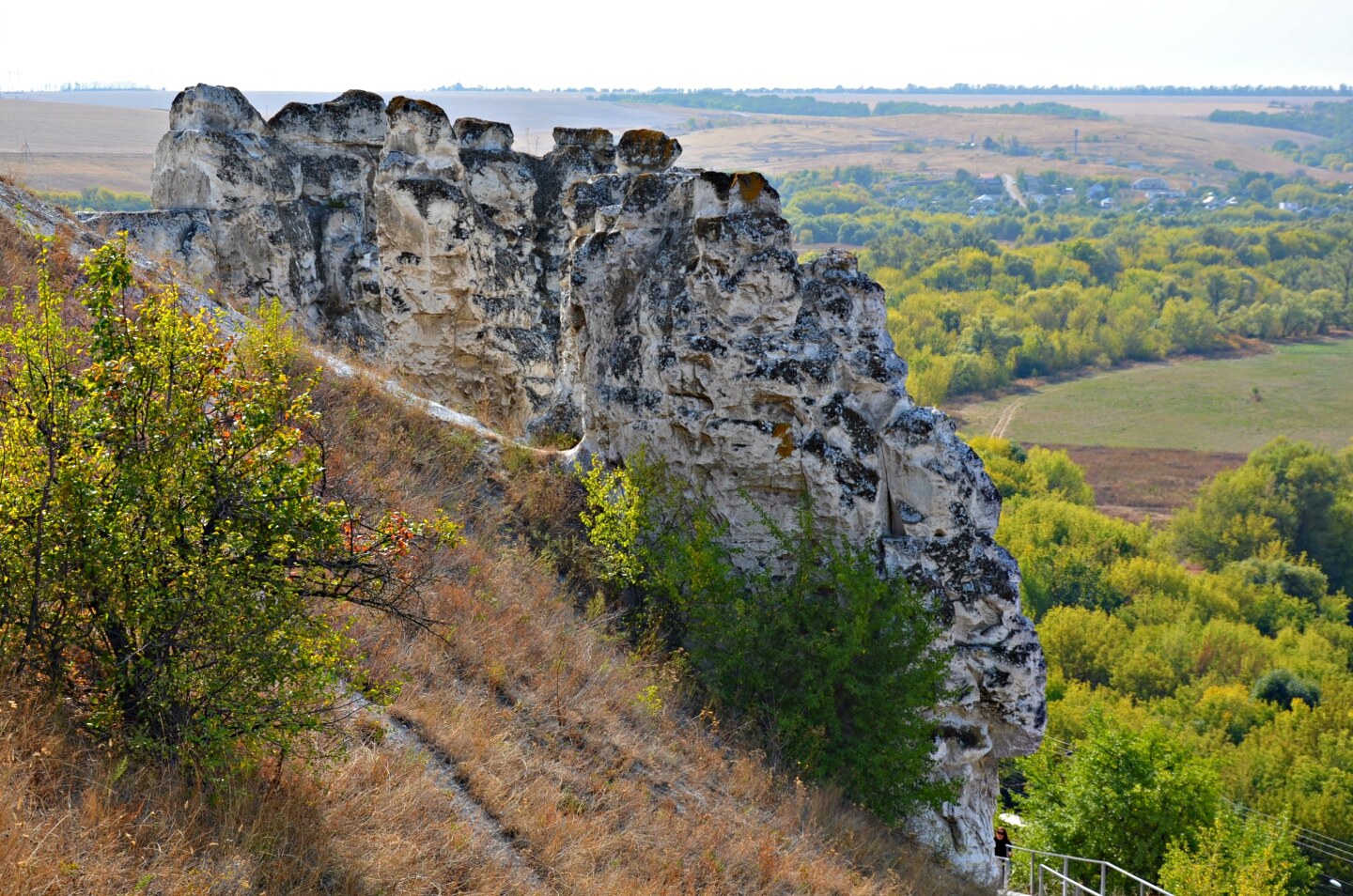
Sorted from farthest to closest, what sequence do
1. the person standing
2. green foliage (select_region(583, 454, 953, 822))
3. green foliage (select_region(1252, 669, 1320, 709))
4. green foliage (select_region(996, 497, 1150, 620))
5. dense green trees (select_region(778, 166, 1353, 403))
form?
dense green trees (select_region(778, 166, 1353, 403)) → green foliage (select_region(996, 497, 1150, 620)) → green foliage (select_region(1252, 669, 1320, 709)) → the person standing → green foliage (select_region(583, 454, 953, 822))

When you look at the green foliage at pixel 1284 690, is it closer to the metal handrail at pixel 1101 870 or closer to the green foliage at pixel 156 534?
the metal handrail at pixel 1101 870

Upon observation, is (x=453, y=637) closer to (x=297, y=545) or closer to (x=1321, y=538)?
(x=297, y=545)

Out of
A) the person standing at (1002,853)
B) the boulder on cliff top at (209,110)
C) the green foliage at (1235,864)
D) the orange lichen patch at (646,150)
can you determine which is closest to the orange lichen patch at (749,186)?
the orange lichen patch at (646,150)

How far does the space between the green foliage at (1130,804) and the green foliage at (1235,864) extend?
0.42m

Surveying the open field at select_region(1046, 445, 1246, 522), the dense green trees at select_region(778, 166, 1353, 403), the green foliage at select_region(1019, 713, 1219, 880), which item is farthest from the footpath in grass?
the green foliage at select_region(1019, 713, 1219, 880)

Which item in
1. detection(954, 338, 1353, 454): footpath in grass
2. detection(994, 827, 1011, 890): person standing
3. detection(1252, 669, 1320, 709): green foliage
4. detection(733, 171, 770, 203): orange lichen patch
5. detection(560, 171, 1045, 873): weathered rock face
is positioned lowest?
detection(954, 338, 1353, 454): footpath in grass

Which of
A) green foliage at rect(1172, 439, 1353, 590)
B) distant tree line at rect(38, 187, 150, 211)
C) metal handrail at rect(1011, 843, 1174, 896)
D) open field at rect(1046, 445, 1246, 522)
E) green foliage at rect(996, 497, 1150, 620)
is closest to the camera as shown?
metal handrail at rect(1011, 843, 1174, 896)

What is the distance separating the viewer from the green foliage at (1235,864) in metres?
16.3

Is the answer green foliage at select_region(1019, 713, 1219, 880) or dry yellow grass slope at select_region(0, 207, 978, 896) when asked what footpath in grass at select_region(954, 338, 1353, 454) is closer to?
green foliage at select_region(1019, 713, 1219, 880)

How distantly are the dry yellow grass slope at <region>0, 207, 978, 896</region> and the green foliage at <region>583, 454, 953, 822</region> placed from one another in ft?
1.16

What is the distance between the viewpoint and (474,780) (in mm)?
6215

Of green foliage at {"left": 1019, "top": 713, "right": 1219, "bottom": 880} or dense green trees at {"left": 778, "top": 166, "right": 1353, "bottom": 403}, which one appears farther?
dense green trees at {"left": 778, "top": 166, "right": 1353, "bottom": 403}

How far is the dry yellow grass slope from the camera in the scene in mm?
4559

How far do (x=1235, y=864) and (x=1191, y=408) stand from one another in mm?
64914
